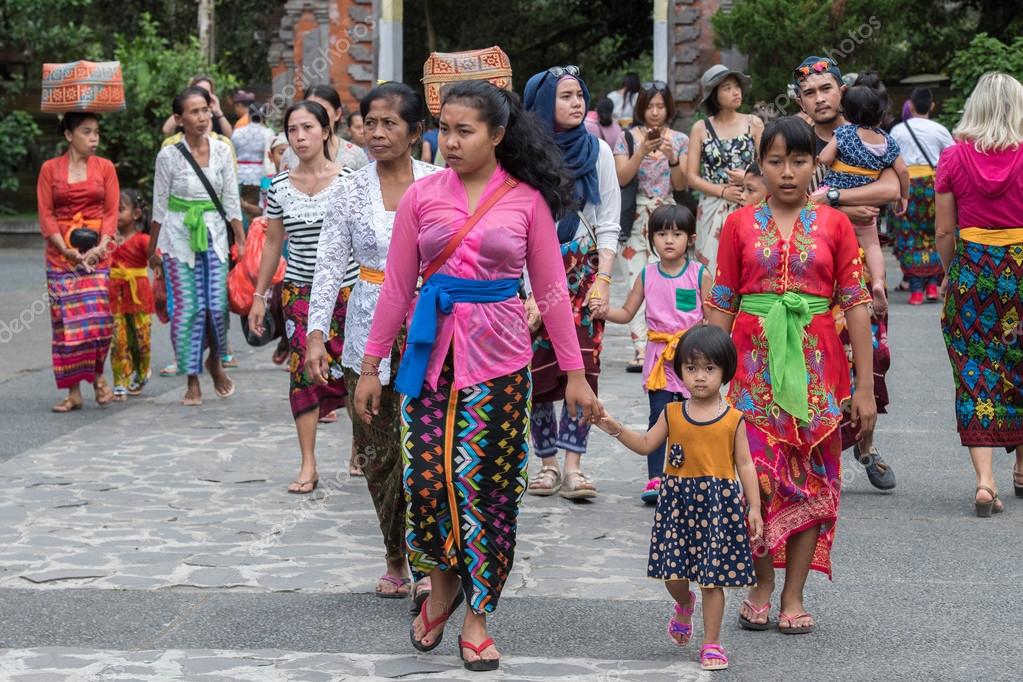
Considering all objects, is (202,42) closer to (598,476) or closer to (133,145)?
(133,145)

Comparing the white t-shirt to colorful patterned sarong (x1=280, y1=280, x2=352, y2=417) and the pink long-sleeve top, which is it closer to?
colorful patterned sarong (x1=280, y1=280, x2=352, y2=417)

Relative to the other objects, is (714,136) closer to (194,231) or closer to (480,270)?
(194,231)

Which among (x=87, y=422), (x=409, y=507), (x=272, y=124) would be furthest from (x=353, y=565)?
(x=272, y=124)

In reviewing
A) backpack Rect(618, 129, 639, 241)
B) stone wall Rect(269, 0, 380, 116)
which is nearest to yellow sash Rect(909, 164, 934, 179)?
backpack Rect(618, 129, 639, 241)

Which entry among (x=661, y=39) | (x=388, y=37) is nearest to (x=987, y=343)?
(x=661, y=39)

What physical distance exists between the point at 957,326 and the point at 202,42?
2366cm

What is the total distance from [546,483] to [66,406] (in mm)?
4102

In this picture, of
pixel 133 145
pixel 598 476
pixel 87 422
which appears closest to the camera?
pixel 598 476

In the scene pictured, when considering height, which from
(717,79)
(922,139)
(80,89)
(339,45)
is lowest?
(922,139)

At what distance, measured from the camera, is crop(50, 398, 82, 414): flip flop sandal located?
10547mm

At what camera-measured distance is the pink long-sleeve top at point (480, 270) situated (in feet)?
16.8

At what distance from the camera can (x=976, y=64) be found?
801 inches

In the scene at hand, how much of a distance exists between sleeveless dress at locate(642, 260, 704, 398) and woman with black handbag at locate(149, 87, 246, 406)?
11.7 ft

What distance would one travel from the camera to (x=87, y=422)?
1015 cm
